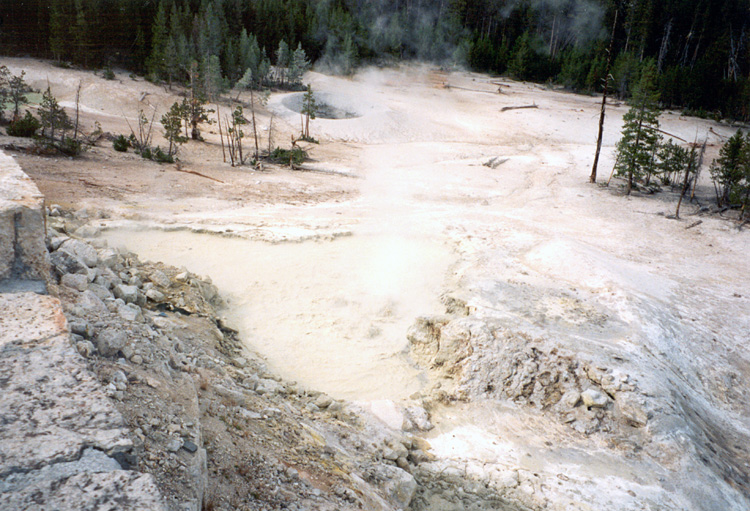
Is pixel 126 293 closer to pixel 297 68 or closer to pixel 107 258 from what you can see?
pixel 107 258

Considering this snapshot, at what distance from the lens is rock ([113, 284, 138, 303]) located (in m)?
5.64

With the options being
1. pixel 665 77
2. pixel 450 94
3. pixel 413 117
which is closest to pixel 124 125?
pixel 413 117

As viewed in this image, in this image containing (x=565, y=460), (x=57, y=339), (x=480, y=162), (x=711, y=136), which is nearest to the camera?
(x=57, y=339)

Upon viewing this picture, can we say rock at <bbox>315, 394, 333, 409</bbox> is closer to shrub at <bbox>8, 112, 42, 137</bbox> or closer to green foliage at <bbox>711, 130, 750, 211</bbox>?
green foliage at <bbox>711, 130, 750, 211</bbox>

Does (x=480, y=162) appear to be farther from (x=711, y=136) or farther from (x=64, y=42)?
(x=64, y=42)

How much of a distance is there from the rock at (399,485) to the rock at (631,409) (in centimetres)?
269

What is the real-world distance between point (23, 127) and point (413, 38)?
38.8 m

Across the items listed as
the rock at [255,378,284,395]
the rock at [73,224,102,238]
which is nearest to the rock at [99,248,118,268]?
the rock at [73,224,102,238]

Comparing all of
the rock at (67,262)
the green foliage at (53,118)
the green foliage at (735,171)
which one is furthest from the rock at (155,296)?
the green foliage at (735,171)

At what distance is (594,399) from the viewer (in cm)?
560

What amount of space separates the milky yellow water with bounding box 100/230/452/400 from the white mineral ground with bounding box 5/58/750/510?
0.03 m

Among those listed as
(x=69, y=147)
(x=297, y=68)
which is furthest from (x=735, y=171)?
(x=297, y=68)

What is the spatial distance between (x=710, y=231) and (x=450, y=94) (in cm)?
2218

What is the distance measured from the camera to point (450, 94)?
32.8 metres
